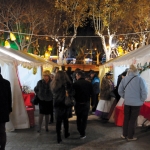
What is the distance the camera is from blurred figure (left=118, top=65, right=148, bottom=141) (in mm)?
5309

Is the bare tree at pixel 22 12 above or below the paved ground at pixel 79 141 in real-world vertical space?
above

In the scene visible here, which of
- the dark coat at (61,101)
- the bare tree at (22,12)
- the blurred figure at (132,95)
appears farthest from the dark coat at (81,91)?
the bare tree at (22,12)

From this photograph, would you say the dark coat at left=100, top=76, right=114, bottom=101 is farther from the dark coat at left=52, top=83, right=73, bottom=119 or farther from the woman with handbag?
the dark coat at left=52, top=83, right=73, bottom=119

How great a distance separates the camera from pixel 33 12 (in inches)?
855

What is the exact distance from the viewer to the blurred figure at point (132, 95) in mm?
5309

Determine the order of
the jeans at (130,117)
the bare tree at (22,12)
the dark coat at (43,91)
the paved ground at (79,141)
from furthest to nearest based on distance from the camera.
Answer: the bare tree at (22,12)
the dark coat at (43,91)
the jeans at (130,117)
the paved ground at (79,141)

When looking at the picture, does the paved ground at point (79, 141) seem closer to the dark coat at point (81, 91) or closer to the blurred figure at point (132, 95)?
the blurred figure at point (132, 95)

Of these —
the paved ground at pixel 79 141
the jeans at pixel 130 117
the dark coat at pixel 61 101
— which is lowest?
the paved ground at pixel 79 141

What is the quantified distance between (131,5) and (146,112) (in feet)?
59.5

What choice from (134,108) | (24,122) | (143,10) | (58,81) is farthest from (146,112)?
(143,10)

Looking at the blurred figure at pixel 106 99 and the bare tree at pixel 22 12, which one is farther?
the bare tree at pixel 22 12

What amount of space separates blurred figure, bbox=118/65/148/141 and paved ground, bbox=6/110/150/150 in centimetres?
41

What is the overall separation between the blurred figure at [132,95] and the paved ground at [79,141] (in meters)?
0.41

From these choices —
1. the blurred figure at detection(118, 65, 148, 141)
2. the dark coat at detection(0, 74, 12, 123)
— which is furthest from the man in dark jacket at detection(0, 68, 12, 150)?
the blurred figure at detection(118, 65, 148, 141)
